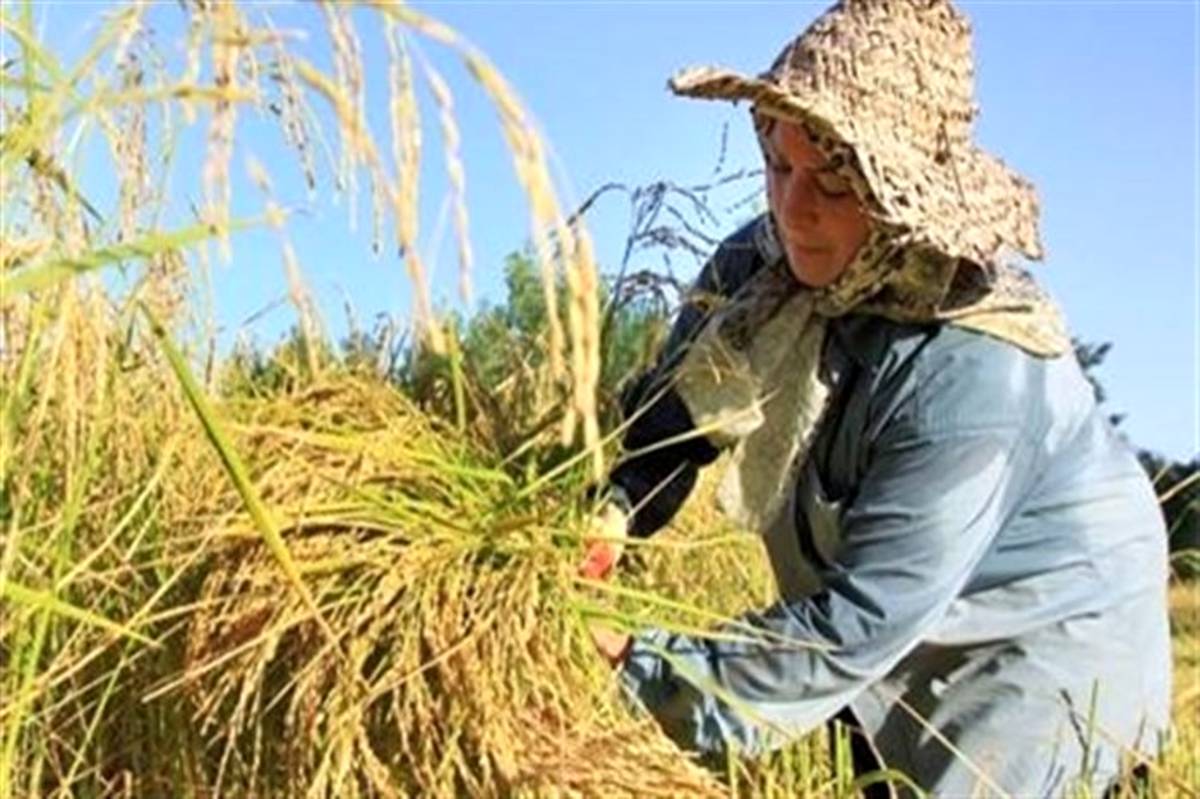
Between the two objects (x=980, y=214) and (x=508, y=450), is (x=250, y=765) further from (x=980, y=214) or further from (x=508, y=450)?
(x=980, y=214)

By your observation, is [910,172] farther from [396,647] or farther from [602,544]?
[396,647]

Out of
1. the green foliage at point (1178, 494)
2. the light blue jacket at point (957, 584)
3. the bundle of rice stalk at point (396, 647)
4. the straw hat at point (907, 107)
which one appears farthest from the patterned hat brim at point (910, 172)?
the green foliage at point (1178, 494)

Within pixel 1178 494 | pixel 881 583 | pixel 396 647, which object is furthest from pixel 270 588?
pixel 1178 494

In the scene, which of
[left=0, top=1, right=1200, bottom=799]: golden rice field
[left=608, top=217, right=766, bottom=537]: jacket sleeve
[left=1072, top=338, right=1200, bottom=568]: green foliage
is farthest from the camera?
[left=1072, top=338, right=1200, bottom=568]: green foliage

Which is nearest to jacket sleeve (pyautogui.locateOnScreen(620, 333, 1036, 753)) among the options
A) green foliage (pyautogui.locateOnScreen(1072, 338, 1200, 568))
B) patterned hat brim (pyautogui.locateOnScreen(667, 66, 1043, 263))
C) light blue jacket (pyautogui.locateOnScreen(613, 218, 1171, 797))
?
light blue jacket (pyautogui.locateOnScreen(613, 218, 1171, 797))

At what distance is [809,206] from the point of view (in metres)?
1.99

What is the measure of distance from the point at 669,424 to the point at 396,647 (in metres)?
0.63

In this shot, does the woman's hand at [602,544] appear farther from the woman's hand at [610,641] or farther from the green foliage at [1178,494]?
the green foliage at [1178,494]

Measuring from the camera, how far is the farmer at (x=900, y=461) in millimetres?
1911

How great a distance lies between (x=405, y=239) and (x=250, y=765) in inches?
35.1

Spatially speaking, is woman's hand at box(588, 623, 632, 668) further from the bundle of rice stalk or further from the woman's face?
the woman's face

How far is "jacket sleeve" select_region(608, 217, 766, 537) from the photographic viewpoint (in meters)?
2.14

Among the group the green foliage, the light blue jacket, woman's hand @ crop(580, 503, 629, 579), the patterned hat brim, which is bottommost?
the green foliage

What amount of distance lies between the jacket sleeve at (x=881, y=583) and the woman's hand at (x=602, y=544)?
94 millimetres
